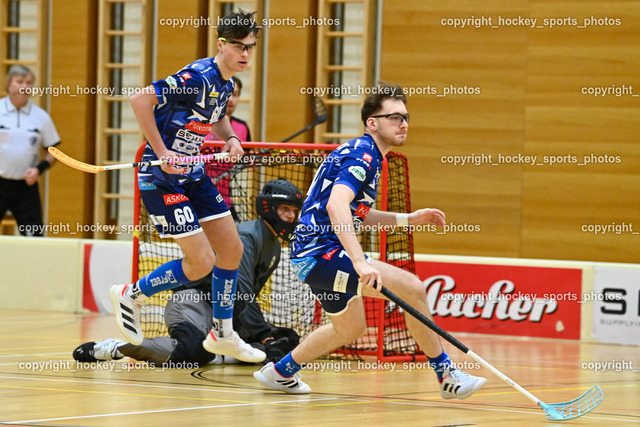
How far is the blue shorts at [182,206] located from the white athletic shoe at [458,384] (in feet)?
5.09

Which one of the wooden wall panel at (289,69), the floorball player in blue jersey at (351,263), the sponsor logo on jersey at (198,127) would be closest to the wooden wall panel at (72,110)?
the wooden wall panel at (289,69)

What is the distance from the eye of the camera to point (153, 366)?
6.19m

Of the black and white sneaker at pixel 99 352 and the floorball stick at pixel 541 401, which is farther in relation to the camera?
the black and white sneaker at pixel 99 352

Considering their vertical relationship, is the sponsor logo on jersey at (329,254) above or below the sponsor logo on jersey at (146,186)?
below

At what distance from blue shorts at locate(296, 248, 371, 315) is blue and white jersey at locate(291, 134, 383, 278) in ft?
0.12

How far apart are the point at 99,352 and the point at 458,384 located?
230 cm

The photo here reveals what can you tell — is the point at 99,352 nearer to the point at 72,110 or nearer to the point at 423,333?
the point at 423,333

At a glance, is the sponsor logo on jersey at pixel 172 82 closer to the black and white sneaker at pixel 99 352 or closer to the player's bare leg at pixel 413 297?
the player's bare leg at pixel 413 297

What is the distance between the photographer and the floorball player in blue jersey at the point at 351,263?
490cm

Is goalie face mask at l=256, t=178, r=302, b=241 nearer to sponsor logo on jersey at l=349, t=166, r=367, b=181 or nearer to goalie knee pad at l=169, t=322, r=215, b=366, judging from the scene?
goalie knee pad at l=169, t=322, r=215, b=366

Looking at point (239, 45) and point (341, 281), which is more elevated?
point (239, 45)

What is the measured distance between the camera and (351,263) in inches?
193

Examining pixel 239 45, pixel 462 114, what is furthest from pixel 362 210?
pixel 462 114

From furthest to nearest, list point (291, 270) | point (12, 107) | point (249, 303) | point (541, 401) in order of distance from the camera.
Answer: point (12, 107) → point (291, 270) → point (249, 303) → point (541, 401)
